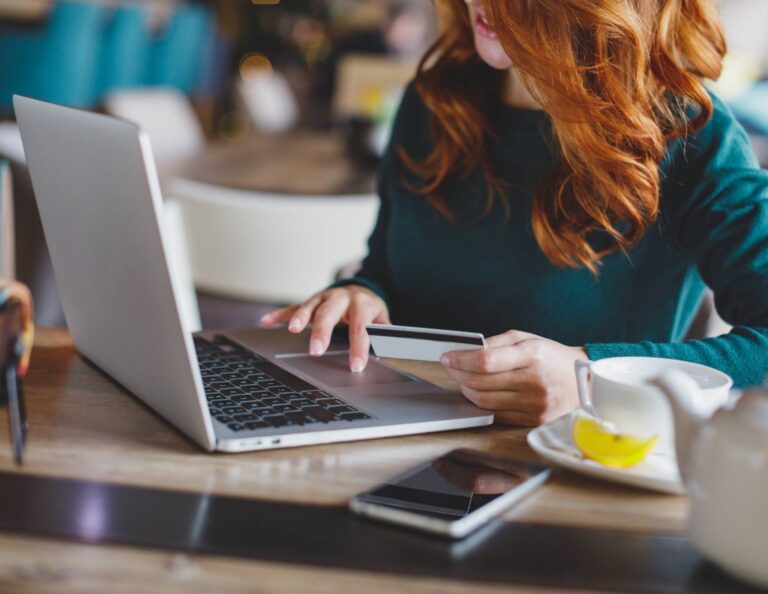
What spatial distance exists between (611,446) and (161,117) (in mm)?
2864

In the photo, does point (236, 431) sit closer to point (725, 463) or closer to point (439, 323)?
point (725, 463)

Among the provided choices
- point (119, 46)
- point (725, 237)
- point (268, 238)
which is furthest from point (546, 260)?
point (119, 46)

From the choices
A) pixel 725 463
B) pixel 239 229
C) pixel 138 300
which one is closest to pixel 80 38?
pixel 239 229

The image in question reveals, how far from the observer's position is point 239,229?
6.91ft

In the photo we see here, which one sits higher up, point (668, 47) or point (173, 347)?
point (668, 47)

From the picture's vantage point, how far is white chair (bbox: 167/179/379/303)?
2.10 m

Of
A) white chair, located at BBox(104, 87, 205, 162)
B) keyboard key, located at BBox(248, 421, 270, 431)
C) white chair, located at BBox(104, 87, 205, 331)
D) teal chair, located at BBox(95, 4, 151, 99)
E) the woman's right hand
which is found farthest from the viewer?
teal chair, located at BBox(95, 4, 151, 99)

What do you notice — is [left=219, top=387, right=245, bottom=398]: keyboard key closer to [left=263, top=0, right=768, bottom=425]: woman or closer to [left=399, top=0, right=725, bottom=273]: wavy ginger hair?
[left=263, top=0, right=768, bottom=425]: woman

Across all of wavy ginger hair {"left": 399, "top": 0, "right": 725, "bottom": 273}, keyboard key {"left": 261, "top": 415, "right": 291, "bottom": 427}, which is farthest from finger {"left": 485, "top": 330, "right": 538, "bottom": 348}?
wavy ginger hair {"left": 399, "top": 0, "right": 725, "bottom": 273}

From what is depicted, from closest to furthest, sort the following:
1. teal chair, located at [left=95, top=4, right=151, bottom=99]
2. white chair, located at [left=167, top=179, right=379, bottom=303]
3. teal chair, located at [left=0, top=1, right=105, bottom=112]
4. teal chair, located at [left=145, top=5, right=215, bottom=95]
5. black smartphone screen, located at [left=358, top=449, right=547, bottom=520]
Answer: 1. black smartphone screen, located at [left=358, top=449, right=547, bottom=520]
2. white chair, located at [left=167, top=179, right=379, bottom=303]
3. teal chair, located at [left=0, top=1, right=105, bottom=112]
4. teal chair, located at [left=95, top=4, right=151, bottom=99]
5. teal chair, located at [left=145, top=5, right=215, bottom=95]

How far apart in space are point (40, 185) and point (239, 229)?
1150 mm

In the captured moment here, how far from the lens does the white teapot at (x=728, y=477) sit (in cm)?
57

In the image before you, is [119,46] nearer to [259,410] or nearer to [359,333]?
[359,333]

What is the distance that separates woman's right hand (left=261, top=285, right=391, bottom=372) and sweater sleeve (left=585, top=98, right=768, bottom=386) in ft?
0.80
